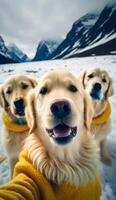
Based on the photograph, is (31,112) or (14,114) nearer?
(31,112)

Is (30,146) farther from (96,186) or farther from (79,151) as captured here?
(96,186)

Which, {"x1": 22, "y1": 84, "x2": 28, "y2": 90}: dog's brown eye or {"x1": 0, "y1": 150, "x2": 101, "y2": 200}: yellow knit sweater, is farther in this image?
{"x1": 22, "y1": 84, "x2": 28, "y2": 90}: dog's brown eye

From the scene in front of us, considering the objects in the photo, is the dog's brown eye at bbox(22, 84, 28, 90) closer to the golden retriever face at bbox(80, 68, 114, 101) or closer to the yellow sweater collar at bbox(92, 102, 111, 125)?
the golden retriever face at bbox(80, 68, 114, 101)

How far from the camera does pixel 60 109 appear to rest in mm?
1943

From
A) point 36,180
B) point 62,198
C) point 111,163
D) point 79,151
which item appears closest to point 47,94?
point 79,151

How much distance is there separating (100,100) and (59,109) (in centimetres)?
258

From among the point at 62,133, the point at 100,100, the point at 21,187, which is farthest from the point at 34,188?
the point at 100,100

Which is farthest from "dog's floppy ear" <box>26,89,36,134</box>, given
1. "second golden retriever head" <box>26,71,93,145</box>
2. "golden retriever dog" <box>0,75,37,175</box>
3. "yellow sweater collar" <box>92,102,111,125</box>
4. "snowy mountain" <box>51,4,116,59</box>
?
"snowy mountain" <box>51,4,116,59</box>

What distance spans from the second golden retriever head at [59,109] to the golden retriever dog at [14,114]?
4.84ft

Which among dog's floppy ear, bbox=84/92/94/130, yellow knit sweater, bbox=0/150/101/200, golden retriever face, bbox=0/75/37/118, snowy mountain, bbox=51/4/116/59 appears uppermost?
snowy mountain, bbox=51/4/116/59

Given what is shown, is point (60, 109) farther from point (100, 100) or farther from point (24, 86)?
point (100, 100)

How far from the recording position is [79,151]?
2.25 m

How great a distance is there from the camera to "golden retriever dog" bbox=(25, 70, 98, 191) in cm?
202

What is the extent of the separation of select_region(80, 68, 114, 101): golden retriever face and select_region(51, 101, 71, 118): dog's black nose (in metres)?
2.54
